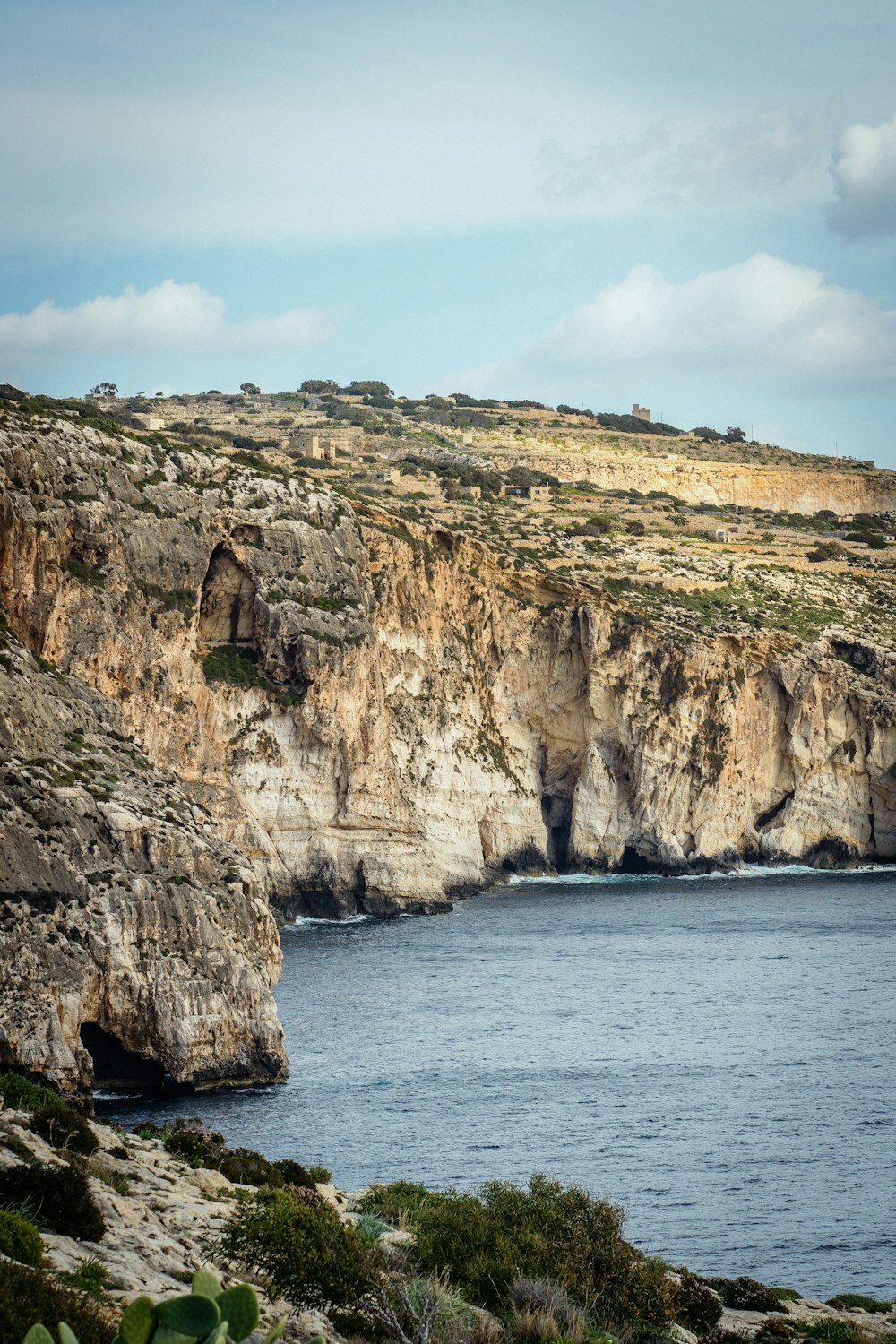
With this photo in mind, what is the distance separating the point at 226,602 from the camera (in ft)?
229

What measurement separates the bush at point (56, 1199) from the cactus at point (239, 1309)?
696 centimetres

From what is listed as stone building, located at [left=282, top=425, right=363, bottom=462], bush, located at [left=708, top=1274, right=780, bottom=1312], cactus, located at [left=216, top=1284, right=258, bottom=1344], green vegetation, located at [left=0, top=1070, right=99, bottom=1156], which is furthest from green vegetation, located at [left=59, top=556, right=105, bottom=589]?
stone building, located at [left=282, top=425, right=363, bottom=462]

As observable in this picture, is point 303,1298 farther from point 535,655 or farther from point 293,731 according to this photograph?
point 535,655

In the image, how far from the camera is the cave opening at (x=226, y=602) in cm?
6856

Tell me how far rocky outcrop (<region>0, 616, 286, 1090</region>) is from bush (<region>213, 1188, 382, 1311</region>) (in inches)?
619

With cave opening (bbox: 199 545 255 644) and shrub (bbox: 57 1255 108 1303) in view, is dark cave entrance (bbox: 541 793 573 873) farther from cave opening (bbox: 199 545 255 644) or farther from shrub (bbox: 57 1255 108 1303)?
shrub (bbox: 57 1255 108 1303)

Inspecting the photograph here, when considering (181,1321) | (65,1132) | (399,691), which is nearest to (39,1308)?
(181,1321)

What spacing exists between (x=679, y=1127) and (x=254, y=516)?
40.1 metres

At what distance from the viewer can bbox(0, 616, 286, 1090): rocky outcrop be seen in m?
34.5

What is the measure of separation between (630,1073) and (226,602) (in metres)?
34.7

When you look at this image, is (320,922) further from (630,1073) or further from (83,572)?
(630,1073)

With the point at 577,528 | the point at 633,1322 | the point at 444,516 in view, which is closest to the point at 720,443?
the point at 577,528

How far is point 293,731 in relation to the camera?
70500 millimetres

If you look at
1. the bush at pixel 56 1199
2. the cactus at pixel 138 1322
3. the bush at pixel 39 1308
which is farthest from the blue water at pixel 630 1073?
the cactus at pixel 138 1322
